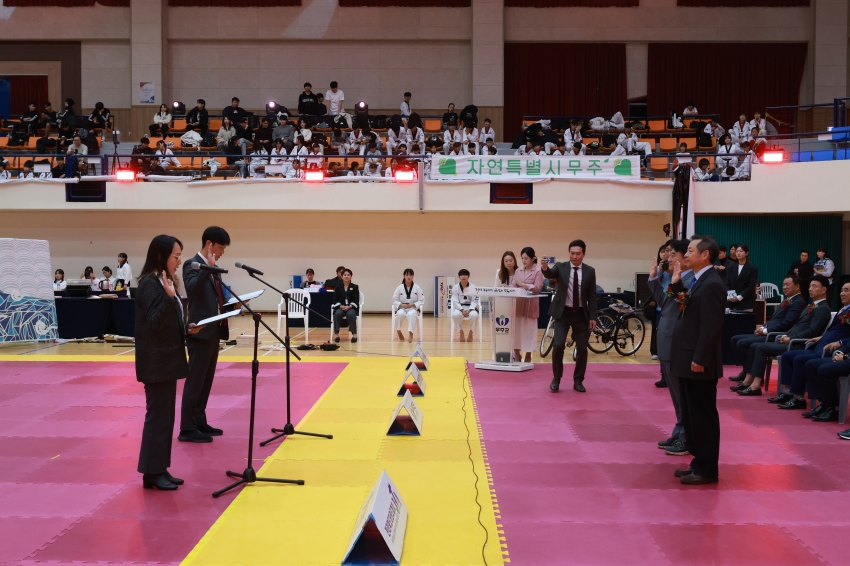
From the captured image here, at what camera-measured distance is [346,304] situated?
13.5 meters

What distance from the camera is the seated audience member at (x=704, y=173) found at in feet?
51.9

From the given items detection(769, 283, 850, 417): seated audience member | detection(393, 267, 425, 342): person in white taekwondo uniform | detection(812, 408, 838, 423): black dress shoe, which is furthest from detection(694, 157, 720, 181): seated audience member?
detection(812, 408, 838, 423): black dress shoe

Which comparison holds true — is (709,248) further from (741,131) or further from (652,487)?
(741,131)

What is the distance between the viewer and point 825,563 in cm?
372

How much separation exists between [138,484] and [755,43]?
22535mm

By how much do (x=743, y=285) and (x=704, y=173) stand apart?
612cm

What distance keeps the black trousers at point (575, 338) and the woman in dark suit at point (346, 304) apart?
530cm

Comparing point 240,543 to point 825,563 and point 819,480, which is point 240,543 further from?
point 819,480

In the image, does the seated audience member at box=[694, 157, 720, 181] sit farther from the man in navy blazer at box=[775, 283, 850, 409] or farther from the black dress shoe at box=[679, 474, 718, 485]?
the black dress shoe at box=[679, 474, 718, 485]

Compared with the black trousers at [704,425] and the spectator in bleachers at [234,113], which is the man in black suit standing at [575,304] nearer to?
the black trousers at [704,425]

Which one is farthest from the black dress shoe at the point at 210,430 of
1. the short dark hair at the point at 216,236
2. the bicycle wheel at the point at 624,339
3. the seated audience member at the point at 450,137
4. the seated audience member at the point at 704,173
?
the seated audience member at the point at 704,173

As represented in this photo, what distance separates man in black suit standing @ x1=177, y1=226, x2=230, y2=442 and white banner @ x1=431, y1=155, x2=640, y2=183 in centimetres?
1053

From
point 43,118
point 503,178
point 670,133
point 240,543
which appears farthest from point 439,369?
point 43,118

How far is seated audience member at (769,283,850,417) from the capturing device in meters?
6.93
